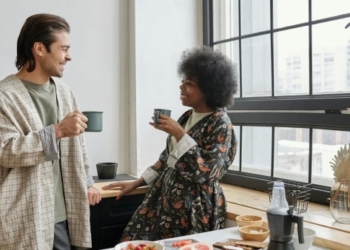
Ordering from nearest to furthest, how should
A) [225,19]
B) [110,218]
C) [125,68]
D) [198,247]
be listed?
1. [198,247]
2. [110,218]
3. [125,68]
4. [225,19]

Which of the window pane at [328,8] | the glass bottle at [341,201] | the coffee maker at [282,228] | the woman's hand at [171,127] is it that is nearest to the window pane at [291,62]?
the window pane at [328,8]

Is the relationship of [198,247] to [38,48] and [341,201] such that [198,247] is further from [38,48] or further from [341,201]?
[38,48]

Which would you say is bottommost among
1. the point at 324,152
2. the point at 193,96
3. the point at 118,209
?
the point at 118,209

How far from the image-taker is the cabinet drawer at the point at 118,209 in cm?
227

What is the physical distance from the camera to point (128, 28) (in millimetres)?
2812

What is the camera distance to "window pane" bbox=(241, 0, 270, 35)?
252 centimetres

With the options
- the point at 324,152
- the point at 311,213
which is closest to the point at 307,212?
the point at 311,213

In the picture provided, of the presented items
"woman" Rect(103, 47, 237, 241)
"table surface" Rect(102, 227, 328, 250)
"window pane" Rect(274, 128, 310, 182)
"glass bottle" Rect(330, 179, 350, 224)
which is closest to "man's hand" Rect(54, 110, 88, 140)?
"woman" Rect(103, 47, 237, 241)

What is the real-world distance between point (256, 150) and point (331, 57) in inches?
30.1

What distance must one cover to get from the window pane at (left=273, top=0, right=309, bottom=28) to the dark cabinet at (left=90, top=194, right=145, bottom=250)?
1315mm

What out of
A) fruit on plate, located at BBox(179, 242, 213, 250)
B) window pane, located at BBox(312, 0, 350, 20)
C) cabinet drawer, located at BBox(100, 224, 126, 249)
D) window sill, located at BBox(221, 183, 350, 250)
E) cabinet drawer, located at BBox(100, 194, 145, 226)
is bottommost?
cabinet drawer, located at BBox(100, 224, 126, 249)

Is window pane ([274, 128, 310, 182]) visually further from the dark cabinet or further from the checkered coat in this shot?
the checkered coat

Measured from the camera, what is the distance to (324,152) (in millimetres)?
2174

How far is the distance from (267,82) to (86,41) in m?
1.19
